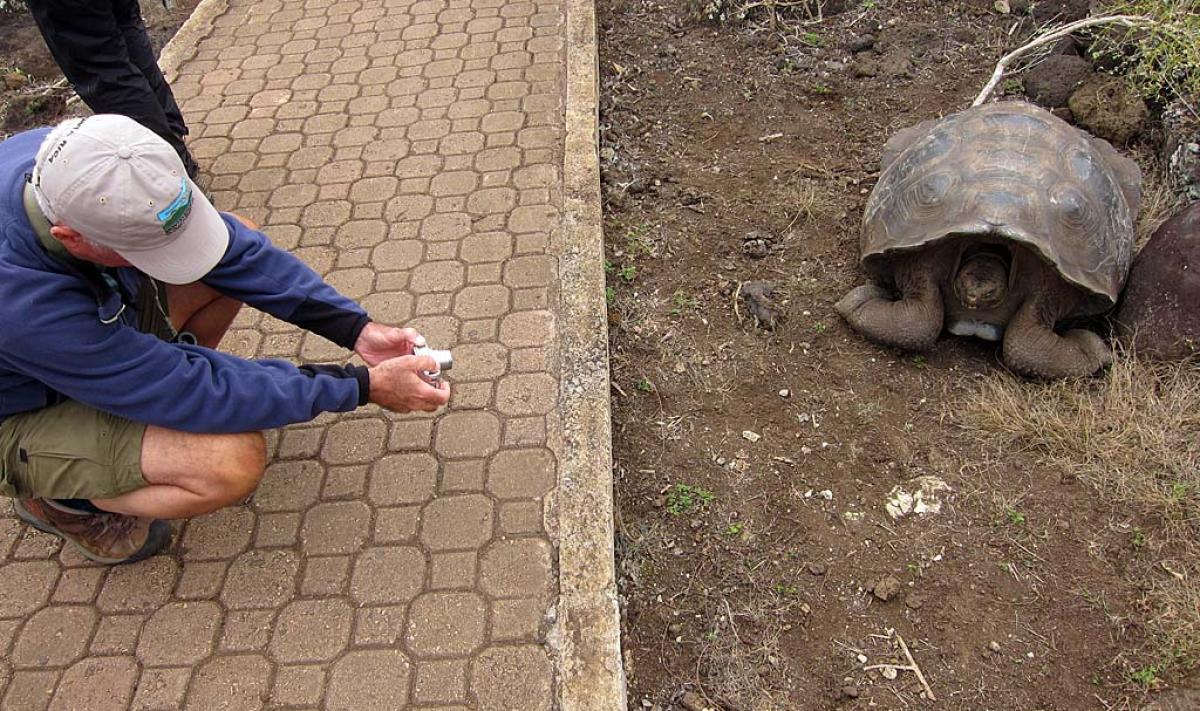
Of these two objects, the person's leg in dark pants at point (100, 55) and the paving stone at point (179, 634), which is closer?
the paving stone at point (179, 634)

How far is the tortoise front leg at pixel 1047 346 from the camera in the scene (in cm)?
325

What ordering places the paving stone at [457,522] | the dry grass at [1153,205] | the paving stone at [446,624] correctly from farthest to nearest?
the dry grass at [1153,205] < the paving stone at [457,522] < the paving stone at [446,624]

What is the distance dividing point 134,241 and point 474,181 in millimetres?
2263

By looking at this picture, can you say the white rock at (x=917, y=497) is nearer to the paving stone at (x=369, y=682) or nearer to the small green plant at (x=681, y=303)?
the small green plant at (x=681, y=303)

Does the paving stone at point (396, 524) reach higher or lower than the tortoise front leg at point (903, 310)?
lower

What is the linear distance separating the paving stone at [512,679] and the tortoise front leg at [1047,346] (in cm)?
230

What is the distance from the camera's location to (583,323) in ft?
10.5

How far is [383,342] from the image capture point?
2.57 metres

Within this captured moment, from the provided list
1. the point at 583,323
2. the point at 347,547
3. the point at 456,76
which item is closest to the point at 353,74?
the point at 456,76

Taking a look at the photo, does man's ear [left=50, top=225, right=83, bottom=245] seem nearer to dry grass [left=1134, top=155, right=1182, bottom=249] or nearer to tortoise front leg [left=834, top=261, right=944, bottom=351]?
tortoise front leg [left=834, top=261, right=944, bottom=351]

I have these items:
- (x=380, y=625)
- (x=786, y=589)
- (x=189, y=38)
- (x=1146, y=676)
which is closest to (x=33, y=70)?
(x=189, y=38)

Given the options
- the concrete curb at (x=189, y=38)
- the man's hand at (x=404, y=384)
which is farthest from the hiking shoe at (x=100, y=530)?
the concrete curb at (x=189, y=38)

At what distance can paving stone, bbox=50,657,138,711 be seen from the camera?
7.35 ft

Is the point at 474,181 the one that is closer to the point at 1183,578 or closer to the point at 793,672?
the point at 793,672
